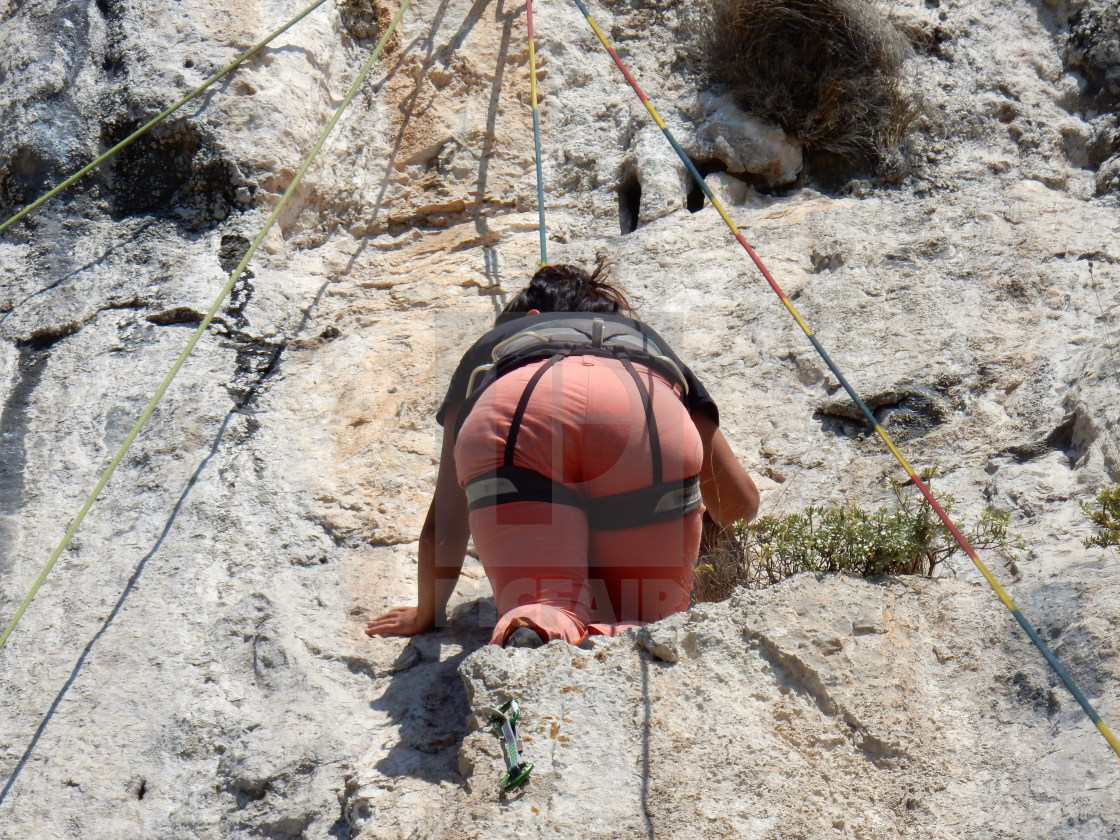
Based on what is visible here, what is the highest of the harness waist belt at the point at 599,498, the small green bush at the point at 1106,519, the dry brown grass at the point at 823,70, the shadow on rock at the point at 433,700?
the dry brown grass at the point at 823,70

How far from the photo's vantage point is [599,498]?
2.95 metres

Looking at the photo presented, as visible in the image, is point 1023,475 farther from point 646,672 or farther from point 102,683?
point 102,683

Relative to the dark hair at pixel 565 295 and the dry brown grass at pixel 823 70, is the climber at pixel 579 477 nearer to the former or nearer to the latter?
the dark hair at pixel 565 295

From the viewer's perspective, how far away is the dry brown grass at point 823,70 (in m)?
4.99

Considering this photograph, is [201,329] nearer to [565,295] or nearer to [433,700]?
[565,295]

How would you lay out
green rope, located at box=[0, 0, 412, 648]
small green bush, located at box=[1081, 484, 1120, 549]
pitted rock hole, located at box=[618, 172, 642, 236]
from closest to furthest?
1. small green bush, located at box=[1081, 484, 1120, 549]
2. green rope, located at box=[0, 0, 412, 648]
3. pitted rock hole, located at box=[618, 172, 642, 236]

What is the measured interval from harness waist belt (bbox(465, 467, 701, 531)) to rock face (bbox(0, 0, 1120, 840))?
0.31 meters

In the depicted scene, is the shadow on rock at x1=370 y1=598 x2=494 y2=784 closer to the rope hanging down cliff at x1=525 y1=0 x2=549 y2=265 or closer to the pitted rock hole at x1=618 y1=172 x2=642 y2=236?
the rope hanging down cliff at x1=525 y1=0 x2=549 y2=265

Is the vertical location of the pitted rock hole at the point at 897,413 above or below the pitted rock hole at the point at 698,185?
below

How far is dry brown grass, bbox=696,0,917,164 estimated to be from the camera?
16.4 ft

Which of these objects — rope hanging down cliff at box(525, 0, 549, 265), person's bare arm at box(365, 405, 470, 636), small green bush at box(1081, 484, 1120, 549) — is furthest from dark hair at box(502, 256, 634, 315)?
small green bush at box(1081, 484, 1120, 549)

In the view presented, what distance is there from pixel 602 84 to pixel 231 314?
6.70 ft

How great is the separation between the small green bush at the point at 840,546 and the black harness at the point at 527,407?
0.30 metres

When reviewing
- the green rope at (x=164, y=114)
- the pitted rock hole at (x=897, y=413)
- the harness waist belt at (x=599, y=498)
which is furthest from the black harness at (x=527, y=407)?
the green rope at (x=164, y=114)
